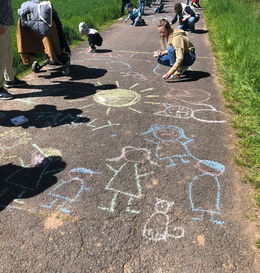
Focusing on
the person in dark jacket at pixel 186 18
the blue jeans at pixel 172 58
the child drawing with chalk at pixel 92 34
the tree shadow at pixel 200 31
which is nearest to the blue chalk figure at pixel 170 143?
the blue jeans at pixel 172 58

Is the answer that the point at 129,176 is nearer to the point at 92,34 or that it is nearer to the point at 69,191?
the point at 69,191

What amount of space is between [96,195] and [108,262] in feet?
2.53

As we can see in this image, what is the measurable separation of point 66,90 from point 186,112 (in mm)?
2310

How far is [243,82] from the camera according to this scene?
5.62 m

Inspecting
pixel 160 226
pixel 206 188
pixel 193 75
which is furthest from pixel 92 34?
pixel 160 226

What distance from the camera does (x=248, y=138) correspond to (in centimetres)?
388

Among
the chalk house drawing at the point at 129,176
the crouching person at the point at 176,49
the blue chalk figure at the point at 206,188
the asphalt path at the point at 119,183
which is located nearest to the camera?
the asphalt path at the point at 119,183

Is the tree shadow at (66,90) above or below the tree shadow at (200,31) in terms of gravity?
above

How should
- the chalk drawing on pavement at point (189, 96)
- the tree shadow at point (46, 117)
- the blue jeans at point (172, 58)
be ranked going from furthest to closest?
Answer: the blue jeans at point (172, 58) → the chalk drawing on pavement at point (189, 96) → the tree shadow at point (46, 117)

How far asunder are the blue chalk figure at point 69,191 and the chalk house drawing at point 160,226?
745mm

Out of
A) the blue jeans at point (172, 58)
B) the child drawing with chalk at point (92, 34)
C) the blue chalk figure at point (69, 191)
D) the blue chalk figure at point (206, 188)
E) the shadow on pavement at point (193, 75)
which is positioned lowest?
the shadow on pavement at point (193, 75)

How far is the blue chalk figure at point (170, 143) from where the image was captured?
348 centimetres

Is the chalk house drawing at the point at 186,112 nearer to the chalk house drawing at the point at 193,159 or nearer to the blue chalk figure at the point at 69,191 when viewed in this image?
the chalk house drawing at the point at 193,159

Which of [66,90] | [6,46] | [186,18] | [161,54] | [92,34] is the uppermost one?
[6,46]
